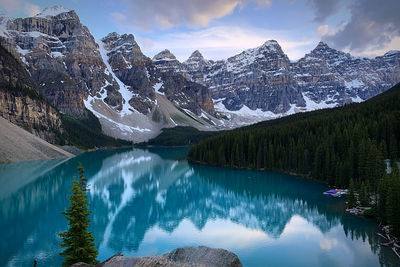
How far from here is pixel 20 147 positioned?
8425cm

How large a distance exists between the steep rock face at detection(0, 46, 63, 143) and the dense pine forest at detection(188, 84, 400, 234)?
199ft

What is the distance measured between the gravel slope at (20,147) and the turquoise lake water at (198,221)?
19997 millimetres

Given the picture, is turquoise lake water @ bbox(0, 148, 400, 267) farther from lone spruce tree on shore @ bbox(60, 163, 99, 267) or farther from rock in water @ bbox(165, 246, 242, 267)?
rock in water @ bbox(165, 246, 242, 267)

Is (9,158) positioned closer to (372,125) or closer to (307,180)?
(307,180)

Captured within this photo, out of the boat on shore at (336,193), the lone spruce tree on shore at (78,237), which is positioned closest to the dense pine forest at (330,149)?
the boat on shore at (336,193)

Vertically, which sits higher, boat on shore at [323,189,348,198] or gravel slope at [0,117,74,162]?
gravel slope at [0,117,74,162]

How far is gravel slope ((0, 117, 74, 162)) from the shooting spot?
79700 mm

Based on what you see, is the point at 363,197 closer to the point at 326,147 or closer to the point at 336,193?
the point at 336,193

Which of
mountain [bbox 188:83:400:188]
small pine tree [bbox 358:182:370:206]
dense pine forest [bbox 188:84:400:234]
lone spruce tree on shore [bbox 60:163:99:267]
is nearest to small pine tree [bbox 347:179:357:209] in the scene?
small pine tree [bbox 358:182:370:206]

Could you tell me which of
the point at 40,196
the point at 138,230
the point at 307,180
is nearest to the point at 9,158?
the point at 40,196

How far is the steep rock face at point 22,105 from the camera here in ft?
353

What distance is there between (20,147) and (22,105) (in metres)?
34.0

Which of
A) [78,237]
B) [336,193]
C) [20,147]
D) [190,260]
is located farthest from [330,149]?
[20,147]

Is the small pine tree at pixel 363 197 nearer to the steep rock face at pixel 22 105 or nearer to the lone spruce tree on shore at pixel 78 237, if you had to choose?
the lone spruce tree on shore at pixel 78 237
